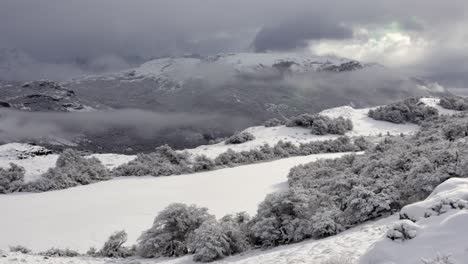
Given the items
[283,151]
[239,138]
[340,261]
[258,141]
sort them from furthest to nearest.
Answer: [239,138]
[258,141]
[283,151]
[340,261]

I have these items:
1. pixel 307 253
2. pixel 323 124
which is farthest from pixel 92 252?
pixel 323 124

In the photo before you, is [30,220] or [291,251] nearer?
[291,251]

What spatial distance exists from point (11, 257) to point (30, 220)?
525 centimetres

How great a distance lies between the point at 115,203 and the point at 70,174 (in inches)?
193

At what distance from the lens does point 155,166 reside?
2542 centimetres

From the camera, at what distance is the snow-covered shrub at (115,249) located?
44.1 ft

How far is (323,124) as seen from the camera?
128 ft

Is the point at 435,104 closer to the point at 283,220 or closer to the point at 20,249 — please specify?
the point at 283,220

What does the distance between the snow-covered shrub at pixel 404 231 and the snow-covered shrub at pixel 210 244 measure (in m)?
5.18

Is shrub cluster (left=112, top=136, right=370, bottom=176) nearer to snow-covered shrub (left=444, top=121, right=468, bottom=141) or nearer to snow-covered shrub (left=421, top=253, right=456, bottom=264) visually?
snow-covered shrub (left=444, top=121, right=468, bottom=141)

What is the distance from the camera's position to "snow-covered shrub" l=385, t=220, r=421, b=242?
309 inches

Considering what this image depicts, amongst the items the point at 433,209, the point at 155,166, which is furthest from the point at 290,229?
the point at 155,166

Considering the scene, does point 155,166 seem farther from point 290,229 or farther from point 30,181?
point 290,229

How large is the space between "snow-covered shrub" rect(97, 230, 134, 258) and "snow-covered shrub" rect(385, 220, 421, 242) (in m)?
8.26
